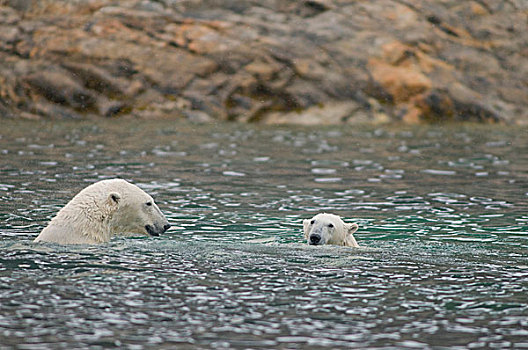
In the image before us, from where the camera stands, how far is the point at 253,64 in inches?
1182

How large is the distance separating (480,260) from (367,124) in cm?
2068

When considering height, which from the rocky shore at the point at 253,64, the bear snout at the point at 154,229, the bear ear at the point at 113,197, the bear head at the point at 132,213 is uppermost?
the rocky shore at the point at 253,64

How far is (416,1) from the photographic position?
31.8 m

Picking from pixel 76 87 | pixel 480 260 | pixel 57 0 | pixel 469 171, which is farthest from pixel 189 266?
pixel 57 0

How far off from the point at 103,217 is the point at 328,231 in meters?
2.35

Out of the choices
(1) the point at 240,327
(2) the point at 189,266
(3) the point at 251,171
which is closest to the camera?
(1) the point at 240,327

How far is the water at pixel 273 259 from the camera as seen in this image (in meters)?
5.67

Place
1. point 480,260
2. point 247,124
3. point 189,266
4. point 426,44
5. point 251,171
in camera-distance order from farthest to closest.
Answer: point 426,44 < point 247,124 < point 251,171 < point 480,260 < point 189,266

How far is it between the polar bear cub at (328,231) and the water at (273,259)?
29cm

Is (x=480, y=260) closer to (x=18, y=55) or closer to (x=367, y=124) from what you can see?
(x=367, y=124)

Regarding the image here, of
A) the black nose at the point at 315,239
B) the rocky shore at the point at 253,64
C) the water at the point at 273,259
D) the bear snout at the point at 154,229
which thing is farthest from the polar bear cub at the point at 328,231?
the rocky shore at the point at 253,64

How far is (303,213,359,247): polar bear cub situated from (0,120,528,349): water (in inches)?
11.2

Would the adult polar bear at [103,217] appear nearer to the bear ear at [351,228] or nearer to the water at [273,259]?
the water at [273,259]

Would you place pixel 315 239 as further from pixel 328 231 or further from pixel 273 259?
pixel 273 259
